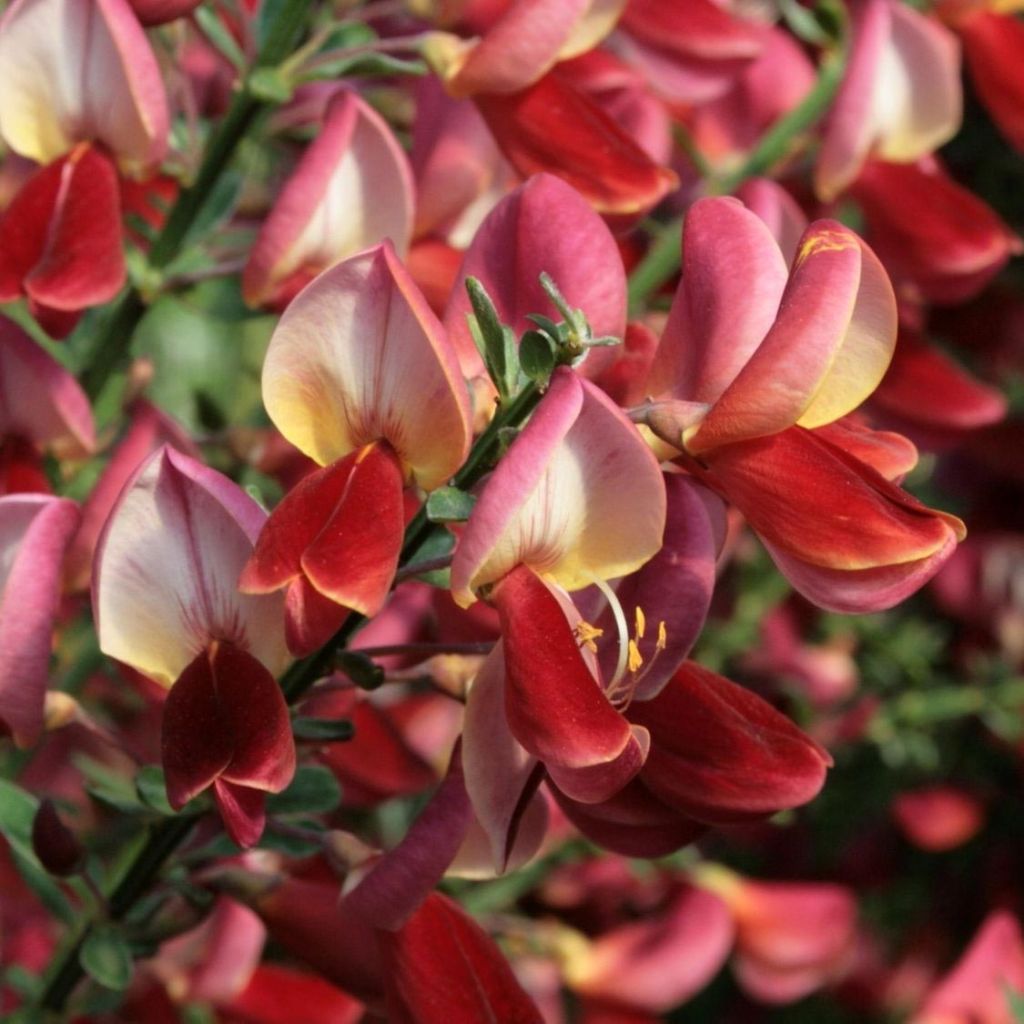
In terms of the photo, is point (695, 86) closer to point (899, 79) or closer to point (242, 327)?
point (899, 79)

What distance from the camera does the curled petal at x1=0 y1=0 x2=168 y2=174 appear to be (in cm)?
83

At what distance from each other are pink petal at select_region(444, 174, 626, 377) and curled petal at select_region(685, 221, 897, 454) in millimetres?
73

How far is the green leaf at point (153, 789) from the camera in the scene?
2.41 ft

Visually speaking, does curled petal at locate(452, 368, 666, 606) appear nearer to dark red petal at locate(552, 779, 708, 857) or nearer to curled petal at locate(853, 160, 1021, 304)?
dark red petal at locate(552, 779, 708, 857)

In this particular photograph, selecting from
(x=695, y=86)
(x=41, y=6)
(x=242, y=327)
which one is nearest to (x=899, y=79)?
(x=695, y=86)

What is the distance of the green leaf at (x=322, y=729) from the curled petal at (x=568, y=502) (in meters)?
0.12

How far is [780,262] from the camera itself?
699 mm

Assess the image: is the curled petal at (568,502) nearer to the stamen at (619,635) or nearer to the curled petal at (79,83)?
the stamen at (619,635)

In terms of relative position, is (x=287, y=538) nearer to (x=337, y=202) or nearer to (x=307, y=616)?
(x=307, y=616)

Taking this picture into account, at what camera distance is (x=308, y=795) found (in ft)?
2.56

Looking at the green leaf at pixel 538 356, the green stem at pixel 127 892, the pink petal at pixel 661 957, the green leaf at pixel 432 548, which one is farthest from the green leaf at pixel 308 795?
the pink petal at pixel 661 957

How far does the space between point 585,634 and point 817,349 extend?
0.43 feet

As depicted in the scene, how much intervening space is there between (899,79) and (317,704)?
2.08 ft

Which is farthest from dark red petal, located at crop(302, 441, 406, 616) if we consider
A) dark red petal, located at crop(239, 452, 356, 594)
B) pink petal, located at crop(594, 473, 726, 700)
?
pink petal, located at crop(594, 473, 726, 700)
